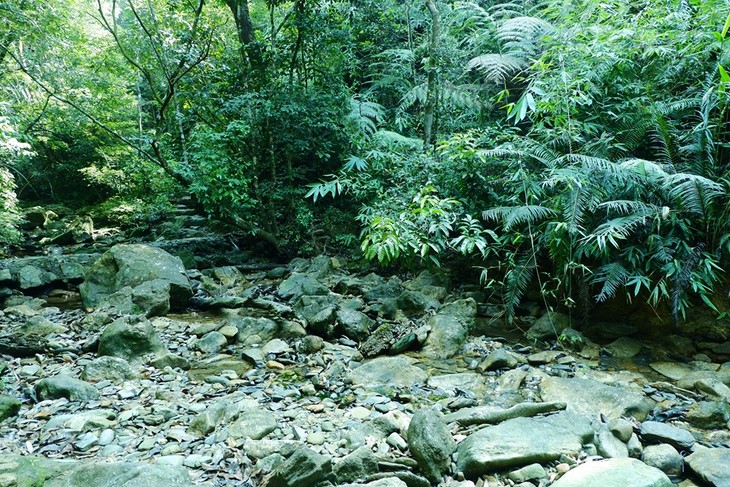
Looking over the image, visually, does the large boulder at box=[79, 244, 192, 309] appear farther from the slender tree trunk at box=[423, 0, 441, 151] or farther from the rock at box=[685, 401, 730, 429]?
the rock at box=[685, 401, 730, 429]

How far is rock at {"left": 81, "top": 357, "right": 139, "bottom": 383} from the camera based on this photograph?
351 cm

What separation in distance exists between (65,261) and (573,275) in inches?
264

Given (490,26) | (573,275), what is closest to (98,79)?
(490,26)

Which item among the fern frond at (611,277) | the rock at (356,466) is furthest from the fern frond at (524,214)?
the rock at (356,466)

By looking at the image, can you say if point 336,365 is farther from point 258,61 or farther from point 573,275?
point 258,61

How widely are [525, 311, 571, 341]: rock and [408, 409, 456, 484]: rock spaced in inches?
94.2

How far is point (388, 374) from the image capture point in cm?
370

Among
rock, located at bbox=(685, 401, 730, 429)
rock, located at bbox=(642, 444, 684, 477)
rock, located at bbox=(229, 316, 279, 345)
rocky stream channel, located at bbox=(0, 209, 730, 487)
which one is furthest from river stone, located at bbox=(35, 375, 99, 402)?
rock, located at bbox=(685, 401, 730, 429)

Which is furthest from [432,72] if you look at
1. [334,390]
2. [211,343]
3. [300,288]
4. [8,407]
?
[8,407]

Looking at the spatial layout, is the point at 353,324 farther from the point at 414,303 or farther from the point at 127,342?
the point at 127,342

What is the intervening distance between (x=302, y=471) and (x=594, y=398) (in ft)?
7.16

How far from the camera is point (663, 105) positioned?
4.56 metres

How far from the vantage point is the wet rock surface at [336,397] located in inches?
92.4

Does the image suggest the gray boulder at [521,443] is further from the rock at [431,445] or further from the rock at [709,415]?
the rock at [709,415]
